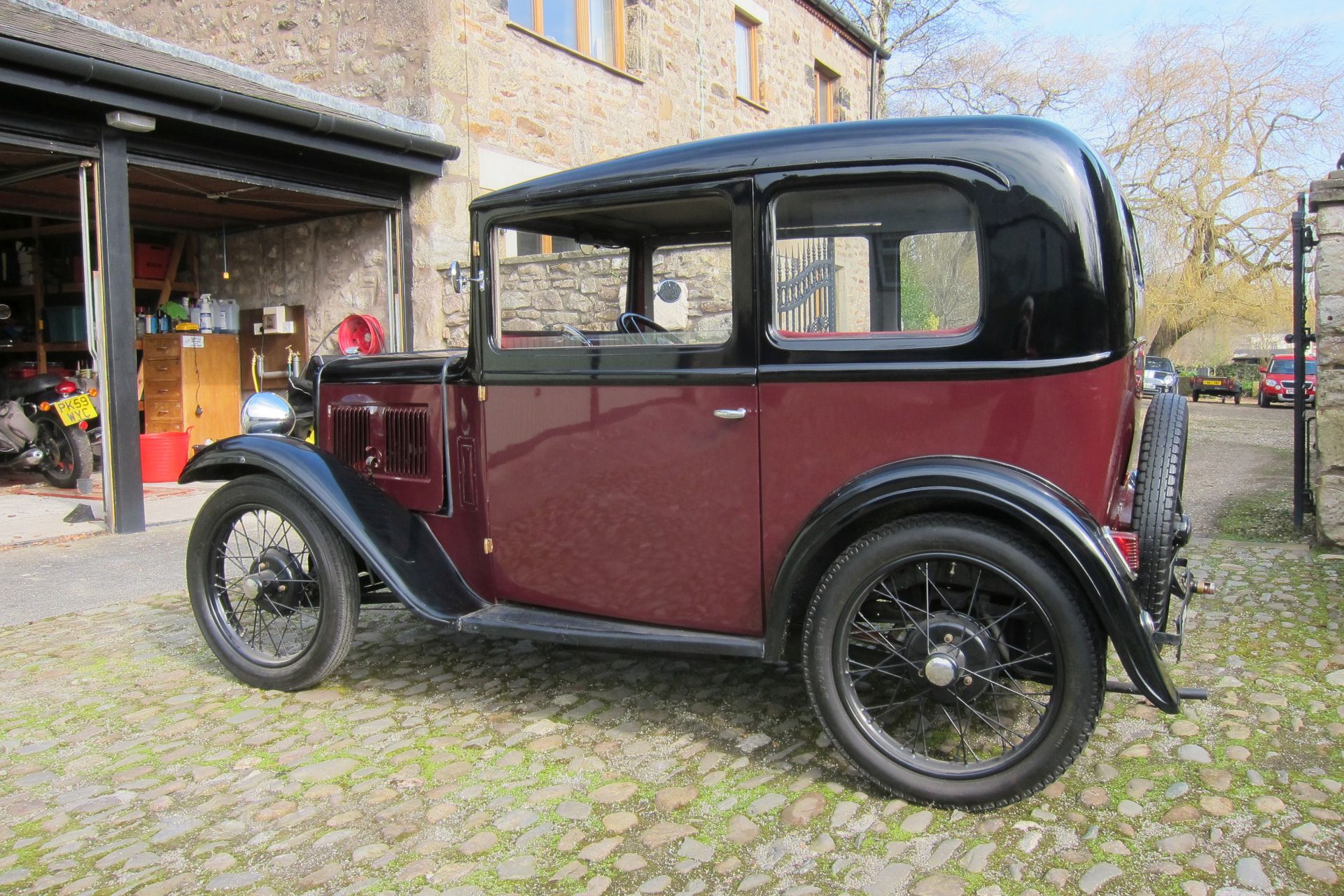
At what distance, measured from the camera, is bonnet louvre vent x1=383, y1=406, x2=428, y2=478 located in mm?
3656

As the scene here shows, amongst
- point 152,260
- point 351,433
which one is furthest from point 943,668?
point 152,260

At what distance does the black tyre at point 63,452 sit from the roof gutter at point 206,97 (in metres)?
3.66

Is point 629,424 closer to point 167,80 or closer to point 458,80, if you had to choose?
point 167,80

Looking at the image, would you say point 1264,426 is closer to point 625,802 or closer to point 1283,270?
point 1283,270

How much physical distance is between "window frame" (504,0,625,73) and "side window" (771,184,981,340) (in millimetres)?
8109

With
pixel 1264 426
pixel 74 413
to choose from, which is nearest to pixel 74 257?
pixel 74 413

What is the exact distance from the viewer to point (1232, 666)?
3.64 meters

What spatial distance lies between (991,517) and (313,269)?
29.8ft

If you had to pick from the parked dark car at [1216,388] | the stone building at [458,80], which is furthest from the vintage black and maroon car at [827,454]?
the parked dark car at [1216,388]

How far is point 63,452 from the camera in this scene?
9.06m

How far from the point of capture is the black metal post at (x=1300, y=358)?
5809 mm

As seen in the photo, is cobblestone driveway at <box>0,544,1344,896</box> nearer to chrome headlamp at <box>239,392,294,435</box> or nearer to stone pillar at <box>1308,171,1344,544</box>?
chrome headlamp at <box>239,392,294,435</box>

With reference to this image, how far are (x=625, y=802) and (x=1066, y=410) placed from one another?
161 cm

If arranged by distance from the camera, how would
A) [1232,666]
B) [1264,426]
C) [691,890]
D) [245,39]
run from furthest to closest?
[1264,426], [245,39], [1232,666], [691,890]
